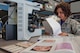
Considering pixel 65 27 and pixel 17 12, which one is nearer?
pixel 17 12

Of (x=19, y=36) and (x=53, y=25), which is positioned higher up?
(x=53, y=25)

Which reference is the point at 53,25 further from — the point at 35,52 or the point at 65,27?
the point at 65,27

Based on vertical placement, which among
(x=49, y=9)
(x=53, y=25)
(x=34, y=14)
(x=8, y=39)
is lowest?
(x=8, y=39)

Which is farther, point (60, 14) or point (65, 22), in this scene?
point (65, 22)

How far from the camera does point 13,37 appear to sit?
1.14m

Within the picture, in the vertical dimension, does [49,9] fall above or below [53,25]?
above

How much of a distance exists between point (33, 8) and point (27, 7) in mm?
112

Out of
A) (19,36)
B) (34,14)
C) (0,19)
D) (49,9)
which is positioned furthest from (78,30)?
(49,9)

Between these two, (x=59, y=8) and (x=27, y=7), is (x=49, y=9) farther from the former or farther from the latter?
(x=27, y=7)

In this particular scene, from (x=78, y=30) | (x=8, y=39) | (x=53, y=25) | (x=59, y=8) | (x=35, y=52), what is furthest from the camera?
(x=59, y=8)

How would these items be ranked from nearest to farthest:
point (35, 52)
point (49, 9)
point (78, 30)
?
point (35, 52), point (78, 30), point (49, 9)

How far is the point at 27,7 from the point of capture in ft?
3.88

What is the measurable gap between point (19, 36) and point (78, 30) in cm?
64

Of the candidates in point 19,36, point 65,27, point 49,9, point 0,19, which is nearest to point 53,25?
point 19,36
